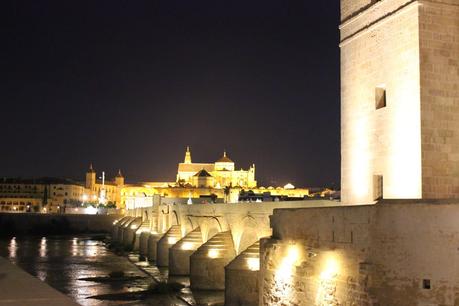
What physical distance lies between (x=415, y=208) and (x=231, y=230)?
45.9ft

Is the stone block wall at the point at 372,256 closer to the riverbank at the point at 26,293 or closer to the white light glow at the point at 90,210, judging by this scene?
the riverbank at the point at 26,293

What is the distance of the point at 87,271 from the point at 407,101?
2250cm

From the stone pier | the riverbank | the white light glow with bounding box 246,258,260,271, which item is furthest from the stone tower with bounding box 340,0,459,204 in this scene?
the stone pier

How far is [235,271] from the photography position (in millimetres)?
18172

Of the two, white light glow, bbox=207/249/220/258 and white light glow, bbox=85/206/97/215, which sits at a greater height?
white light glow, bbox=85/206/97/215

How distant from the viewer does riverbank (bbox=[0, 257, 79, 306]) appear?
8.22 metres

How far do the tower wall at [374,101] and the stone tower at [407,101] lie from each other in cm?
2

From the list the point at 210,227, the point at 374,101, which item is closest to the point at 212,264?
the point at 210,227

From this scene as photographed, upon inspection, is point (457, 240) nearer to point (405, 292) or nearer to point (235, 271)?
point (405, 292)

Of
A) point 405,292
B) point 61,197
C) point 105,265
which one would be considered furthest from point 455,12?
point 61,197

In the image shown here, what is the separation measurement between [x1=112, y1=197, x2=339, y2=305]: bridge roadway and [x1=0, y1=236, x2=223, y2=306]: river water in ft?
3.00

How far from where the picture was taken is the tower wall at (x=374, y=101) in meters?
13.0

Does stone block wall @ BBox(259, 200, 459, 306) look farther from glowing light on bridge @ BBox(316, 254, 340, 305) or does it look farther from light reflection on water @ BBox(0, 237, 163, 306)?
light reflection on water @ BBox(0, 237, 163, 306)

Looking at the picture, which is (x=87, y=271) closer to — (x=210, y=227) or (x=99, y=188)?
(x=210, y=227)
